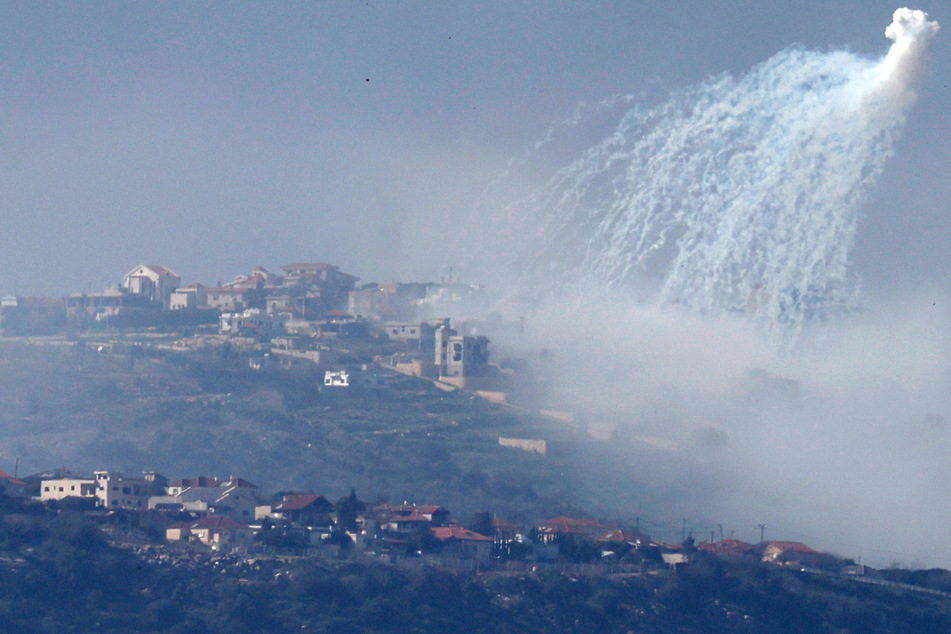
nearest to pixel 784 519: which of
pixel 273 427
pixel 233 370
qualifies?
pixel 273 427

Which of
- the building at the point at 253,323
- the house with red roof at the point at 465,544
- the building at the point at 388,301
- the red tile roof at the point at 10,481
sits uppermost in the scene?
Answer: the building at the point at 388,301

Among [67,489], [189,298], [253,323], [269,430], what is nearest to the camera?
[67,489]

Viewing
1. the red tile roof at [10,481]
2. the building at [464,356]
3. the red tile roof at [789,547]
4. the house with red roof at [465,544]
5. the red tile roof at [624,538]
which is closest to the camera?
the house with red roof at [465,544]

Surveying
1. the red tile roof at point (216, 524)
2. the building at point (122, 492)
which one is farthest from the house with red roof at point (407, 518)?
the building at point (122, 492)

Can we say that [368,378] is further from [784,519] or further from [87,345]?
[784,519]

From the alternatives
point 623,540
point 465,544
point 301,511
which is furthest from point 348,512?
point 623,540

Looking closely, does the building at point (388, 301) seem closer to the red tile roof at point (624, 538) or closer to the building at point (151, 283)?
the building at point (151, 283)

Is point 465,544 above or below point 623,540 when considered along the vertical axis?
below

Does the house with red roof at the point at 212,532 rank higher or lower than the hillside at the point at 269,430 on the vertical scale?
lower

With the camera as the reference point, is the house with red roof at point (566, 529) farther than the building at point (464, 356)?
No

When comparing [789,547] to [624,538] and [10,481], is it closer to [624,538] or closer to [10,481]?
[624,538]

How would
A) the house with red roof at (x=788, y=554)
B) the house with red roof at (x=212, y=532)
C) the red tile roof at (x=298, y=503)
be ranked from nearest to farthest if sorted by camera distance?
the house with red roof at (x=212, y=532)
the red tile roof at (x=298, y=503)
the house with red roof at (x=788, y=554)
